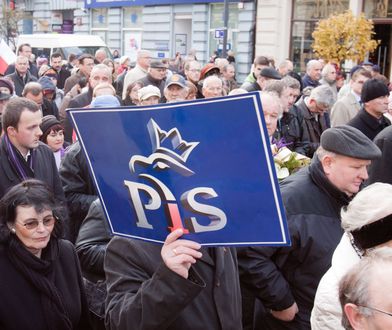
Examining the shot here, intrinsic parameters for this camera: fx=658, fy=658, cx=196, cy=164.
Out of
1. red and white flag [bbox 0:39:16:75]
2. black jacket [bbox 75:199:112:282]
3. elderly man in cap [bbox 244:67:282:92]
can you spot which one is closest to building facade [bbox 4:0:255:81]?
red and white flag [bbox 0:39:16:75]

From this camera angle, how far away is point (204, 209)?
208cm

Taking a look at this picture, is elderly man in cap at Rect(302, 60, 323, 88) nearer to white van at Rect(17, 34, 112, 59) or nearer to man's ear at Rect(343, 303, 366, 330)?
white van at Rect(17, 34, 112, 59)

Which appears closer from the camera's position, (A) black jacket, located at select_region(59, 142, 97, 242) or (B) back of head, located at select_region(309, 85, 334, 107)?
(A) black jacket, located at select_region(59, 142, 97, 242)

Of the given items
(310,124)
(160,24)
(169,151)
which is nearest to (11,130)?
(169,151)

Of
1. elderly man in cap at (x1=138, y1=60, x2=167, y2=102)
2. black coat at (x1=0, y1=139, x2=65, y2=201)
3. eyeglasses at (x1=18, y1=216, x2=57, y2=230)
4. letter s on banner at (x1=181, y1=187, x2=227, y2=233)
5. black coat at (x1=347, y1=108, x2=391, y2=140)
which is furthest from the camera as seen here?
elderly man in cap at (x1=138, y1=60, x2=167, y2=102)

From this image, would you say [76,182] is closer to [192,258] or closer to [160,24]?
[192,258]

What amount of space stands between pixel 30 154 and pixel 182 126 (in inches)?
120

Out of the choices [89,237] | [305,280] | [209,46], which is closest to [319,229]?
[305,280]

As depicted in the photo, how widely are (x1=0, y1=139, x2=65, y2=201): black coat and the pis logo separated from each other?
2.68 m

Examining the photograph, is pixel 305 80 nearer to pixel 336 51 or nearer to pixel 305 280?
pixel 336 51

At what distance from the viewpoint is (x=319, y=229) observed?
11.0 ft

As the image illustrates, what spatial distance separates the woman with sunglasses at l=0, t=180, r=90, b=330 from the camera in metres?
3.13

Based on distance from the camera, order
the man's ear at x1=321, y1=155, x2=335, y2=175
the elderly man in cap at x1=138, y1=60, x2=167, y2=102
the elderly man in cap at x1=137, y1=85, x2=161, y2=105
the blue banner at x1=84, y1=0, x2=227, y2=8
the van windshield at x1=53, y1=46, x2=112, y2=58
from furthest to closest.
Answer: the blue banner at x1=84, y1=0, x2=227, y2=8 → the van windshield at x1=53, y1=46, x2=112, y2=58 → the elderly man in cap at x1=138, y1=60, x2=167, y2=102 → the elderly man in cap at x1=137, y1=85, x2=161, y2=105 → the man's ear at x1=321, y1=155, x2=335, y2=175

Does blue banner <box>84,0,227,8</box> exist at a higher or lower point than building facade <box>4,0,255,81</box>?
higher
